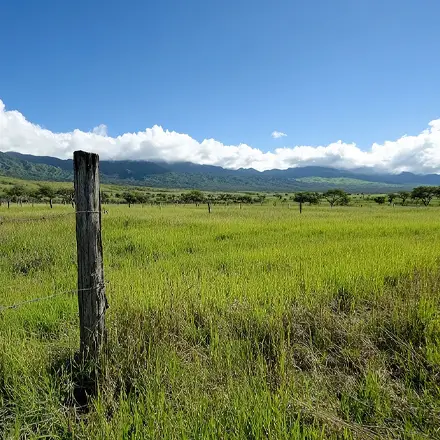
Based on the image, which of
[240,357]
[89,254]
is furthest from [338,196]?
[89,254]

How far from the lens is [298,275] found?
7023 mm

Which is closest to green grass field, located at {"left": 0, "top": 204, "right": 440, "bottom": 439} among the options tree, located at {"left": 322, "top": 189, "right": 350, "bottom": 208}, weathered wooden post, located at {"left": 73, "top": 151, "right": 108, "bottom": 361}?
weathered wooden post, located at {"left": 73, "top": 151, "right": 108, "bottom": 361}

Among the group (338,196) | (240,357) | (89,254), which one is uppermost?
(89,254)

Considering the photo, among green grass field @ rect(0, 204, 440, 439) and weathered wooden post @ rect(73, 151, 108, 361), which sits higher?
weathered wooden post @ rect(73, 151, 108, 361)

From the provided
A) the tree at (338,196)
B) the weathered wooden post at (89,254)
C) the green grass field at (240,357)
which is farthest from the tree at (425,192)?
the weathered wooden post at (89,254)

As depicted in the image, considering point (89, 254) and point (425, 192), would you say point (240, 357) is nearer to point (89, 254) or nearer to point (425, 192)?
point (89, 254)

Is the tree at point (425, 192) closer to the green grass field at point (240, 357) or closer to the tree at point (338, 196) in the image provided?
the tree at point (338, 196)

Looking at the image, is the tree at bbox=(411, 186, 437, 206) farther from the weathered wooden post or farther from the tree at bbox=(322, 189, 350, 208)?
the weathered wooden post

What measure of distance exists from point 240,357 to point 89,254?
216 centimetres

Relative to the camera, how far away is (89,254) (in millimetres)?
3566

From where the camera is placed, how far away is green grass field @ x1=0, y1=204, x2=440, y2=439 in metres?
2.91

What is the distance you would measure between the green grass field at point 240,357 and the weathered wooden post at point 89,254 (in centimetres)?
33

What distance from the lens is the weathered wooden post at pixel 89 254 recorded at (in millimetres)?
3506

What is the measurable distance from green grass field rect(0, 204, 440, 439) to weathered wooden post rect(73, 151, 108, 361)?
33 centimetres
